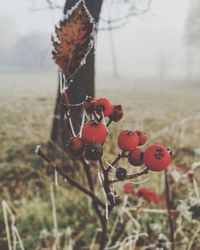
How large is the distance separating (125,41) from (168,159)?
111m

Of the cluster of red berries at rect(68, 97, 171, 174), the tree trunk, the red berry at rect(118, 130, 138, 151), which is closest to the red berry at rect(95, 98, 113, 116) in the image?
the cluster of red berries at rect(68, 97, 171, 174)

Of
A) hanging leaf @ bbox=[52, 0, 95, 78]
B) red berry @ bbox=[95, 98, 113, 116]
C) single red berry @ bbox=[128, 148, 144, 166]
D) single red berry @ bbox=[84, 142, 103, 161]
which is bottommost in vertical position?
single red berry @ bbox=[128, 148, 144, 166]

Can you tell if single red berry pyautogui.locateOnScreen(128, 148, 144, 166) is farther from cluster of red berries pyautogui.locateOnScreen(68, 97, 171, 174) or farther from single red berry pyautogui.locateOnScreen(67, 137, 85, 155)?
single red berry pyautogui.locateOnScreen(67, 137, 85, 155)

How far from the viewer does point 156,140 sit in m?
6.64

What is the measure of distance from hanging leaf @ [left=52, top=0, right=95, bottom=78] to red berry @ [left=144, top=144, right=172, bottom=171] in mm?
284

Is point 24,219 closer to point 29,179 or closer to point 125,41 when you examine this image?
point 29,179

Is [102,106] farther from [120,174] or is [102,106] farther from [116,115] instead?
[120,174]

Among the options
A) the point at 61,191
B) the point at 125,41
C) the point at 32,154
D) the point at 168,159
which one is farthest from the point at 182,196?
the point at 125,41

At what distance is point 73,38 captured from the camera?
3.91ft

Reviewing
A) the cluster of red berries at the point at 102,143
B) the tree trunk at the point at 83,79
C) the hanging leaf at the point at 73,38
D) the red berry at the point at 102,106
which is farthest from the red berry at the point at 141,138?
the tree trunk at the point at 83,79

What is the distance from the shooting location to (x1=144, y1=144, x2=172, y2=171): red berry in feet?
3.65

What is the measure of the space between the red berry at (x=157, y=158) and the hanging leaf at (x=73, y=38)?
28 cm

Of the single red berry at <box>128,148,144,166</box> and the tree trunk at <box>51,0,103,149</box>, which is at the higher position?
the tree trunk at <box>51,0,103,149</box>

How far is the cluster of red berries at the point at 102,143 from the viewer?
3.67 feet
